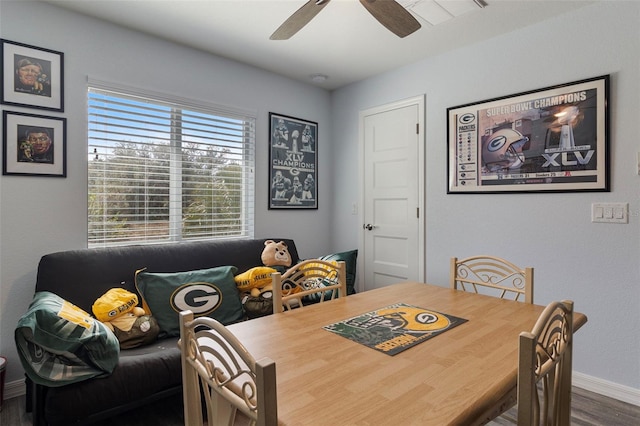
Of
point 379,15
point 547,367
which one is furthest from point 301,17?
point 547,367

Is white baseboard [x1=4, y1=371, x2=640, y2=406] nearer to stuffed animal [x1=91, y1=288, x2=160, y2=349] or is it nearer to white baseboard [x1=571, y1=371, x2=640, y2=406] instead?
white baseboard [x1=571, y1=371, x2=640, y2=406]

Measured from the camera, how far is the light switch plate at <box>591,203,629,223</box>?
2229mm

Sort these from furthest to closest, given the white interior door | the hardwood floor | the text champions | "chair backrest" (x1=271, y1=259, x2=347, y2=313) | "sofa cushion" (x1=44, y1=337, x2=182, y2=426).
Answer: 1. the white interior door
2. the text champions
3. the hardwood floor
4. "chair backrest" (x1=271, y1=259, x2=347, y2=313)
5. "sofa cushion" (x1=44, y1=337, x2=182, y2=426)

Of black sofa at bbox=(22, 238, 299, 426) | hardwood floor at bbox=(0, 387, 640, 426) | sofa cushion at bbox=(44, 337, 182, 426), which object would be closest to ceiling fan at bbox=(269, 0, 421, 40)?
black sofa at bbox=(22, 238, 299, 426)

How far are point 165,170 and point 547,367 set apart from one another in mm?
2777

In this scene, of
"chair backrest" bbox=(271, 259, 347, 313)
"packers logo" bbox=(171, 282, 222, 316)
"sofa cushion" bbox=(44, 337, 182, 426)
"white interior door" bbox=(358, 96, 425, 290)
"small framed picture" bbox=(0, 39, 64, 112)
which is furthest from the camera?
"white interior door" bbox=(358, 96, 425, 290)

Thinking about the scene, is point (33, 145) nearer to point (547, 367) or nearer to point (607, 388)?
point (547, 367)

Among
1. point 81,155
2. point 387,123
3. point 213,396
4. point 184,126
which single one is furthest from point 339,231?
point 213,396

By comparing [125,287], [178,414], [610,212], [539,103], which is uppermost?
[539,103]

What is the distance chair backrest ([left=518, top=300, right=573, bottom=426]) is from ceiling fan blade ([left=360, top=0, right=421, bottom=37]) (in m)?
1.37

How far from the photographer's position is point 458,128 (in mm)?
3002

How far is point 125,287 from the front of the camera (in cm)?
234

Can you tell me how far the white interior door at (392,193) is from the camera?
10.8 ft

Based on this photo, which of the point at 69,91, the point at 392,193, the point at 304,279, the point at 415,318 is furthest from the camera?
the point at 392,193
